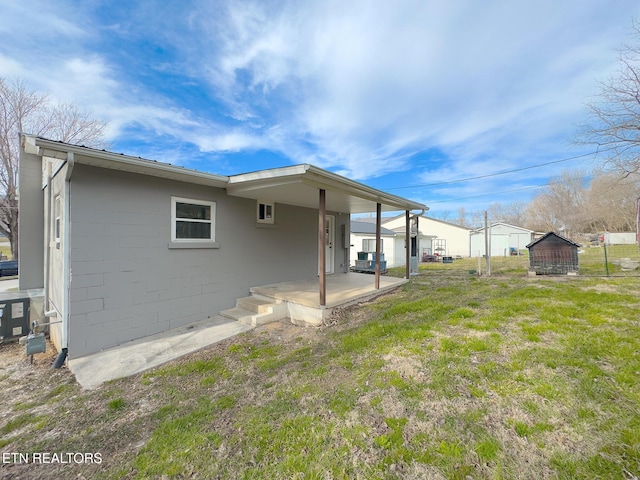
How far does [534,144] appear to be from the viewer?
15.7 meters

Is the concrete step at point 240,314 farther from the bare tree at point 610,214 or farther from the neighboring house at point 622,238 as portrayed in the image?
the neighboring house at point 622,238

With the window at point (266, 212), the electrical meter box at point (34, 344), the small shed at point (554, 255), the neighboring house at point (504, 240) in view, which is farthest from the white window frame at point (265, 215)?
the neighboring house at point (504, 240)

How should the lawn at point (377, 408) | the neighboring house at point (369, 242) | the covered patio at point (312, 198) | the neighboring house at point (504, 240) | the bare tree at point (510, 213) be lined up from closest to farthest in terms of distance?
the lawn at point (377, 408) < the covered patio at point (312, 198) < the neighboring house at point (369, 242) < the neighboring house at point (504, 240) < the bare tree at point (510, 213)

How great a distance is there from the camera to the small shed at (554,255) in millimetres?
8516

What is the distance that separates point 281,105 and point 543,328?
11210 millimetres

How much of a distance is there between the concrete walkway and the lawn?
183 millimetres

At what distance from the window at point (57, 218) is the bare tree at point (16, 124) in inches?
557

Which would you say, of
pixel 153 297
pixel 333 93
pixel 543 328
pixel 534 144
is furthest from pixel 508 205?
pixel 153 297

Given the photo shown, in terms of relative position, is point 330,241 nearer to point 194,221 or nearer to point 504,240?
point 194,221

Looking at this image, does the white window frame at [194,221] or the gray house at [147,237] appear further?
the white window frame at [194,221]

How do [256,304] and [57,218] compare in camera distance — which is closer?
[57,218]

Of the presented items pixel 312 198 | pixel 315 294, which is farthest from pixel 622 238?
pixel 315 294

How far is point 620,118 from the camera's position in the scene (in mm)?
7980

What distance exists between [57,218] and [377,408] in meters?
6.32
